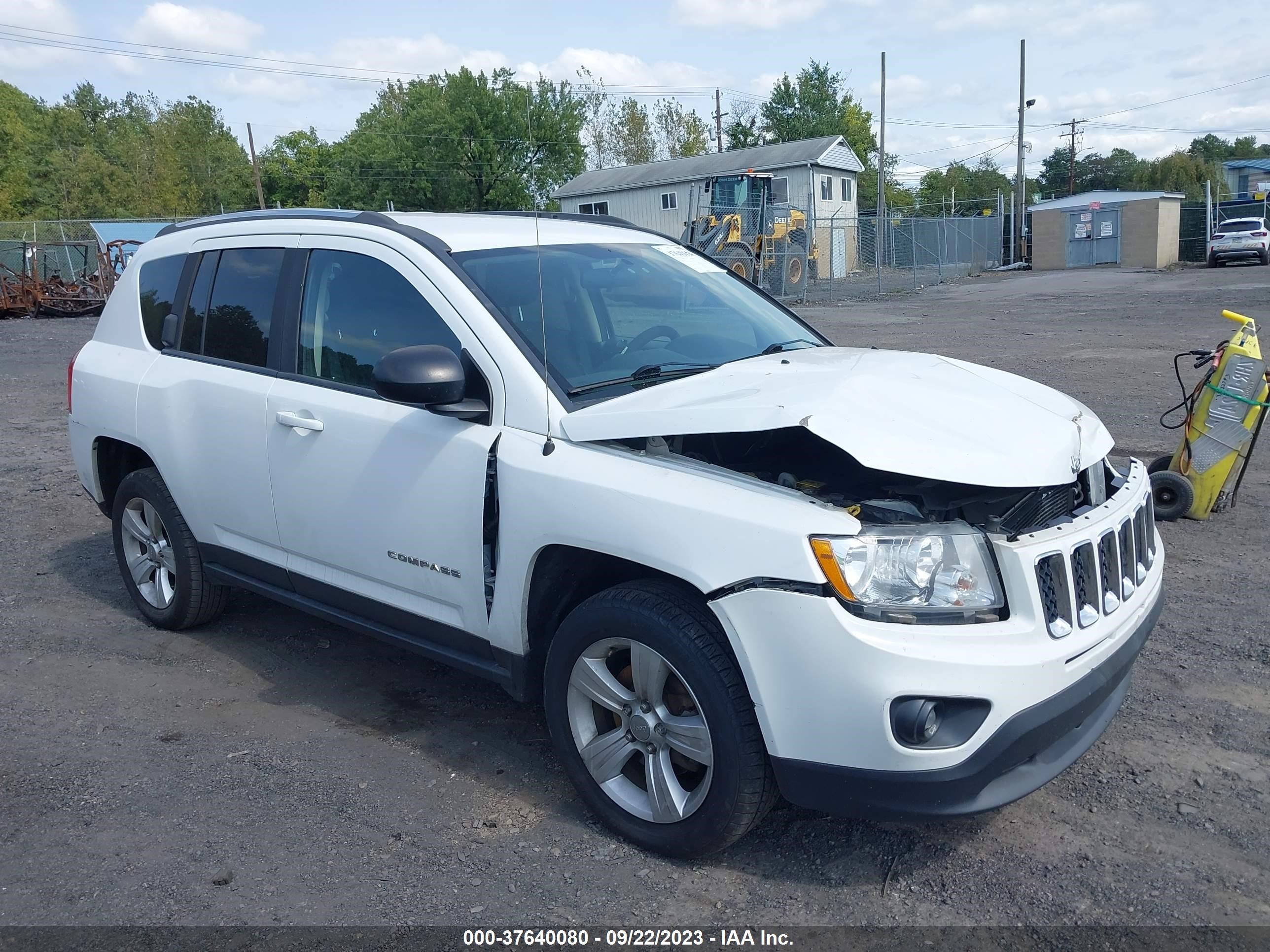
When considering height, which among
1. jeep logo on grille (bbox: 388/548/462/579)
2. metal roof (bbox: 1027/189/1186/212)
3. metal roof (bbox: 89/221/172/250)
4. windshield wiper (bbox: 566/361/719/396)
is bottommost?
jeep logo on grille (bbox: 388/548/462/579)

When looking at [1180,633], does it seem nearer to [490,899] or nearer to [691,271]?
[691,271]

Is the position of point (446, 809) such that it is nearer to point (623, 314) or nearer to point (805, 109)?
point (623, 314)

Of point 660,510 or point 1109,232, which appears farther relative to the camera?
point 1109,232

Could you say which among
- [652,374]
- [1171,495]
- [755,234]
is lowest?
[1171,495]

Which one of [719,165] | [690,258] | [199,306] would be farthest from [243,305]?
[719,165]

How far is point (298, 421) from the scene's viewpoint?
13.0 feet

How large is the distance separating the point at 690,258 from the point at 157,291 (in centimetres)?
260

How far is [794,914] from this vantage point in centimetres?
282

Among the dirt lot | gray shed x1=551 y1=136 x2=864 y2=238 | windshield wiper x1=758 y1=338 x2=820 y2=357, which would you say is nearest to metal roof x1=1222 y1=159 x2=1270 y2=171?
gray shed x1=551 y1=136 x2=864 y2=238

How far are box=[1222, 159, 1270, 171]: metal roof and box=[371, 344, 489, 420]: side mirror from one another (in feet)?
256

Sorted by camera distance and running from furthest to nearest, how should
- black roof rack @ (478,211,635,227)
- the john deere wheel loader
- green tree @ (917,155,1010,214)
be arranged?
green tree @ (917,155,1010,214) → the john deere wheel loader → black roof rack @ (478,211,635,227)

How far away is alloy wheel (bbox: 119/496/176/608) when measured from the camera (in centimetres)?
498

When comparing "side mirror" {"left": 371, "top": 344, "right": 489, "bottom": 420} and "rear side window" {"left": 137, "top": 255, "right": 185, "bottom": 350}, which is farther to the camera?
"rear side window" {"left": 137, "top": 255, "right": 185, "bottom": 350}

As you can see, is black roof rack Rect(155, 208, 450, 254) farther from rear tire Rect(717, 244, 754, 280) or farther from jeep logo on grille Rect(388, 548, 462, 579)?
rear tire Rect(717, 244, 754, 280)
